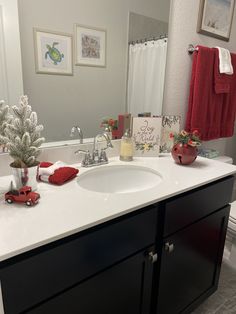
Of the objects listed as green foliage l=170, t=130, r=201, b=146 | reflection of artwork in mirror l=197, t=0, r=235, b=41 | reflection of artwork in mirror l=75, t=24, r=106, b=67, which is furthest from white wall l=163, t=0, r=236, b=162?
reflection of artwork in mirror l=75, t=24, r=106, b=67

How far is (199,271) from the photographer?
1.31 metres

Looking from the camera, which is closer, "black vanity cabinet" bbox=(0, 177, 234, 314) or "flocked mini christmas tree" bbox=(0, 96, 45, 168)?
"black vanity cabinet" bbox=(0, 177, 234, 314)

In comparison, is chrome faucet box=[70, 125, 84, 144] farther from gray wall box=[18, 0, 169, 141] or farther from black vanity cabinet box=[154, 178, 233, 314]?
black vanity cabinet box=[154, 178, 233, 314]

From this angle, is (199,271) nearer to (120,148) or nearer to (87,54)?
(120,148)

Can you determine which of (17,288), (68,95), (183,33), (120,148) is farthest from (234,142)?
(17,288)

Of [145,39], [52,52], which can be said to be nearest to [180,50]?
[145,39]

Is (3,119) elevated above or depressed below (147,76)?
below

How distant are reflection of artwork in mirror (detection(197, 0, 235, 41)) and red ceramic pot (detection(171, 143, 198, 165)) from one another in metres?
0.92

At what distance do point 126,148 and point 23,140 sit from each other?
65 centimetres

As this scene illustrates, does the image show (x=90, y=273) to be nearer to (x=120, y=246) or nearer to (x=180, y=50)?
(x=120, y=246)

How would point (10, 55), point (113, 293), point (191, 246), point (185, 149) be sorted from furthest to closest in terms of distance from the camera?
1. point (185, 149)
2. point (191, 246)
3. point (10, 55)
4. point (113, 293)

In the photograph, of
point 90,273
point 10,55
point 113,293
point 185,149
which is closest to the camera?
point 90,273

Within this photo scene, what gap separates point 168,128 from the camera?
5.15 ft

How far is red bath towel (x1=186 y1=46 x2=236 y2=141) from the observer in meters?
1.65
